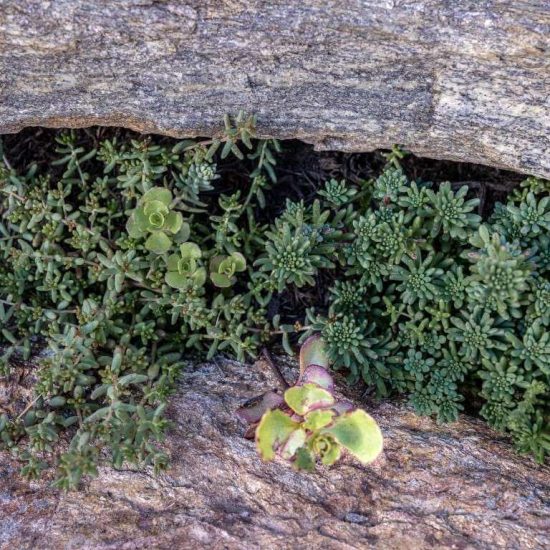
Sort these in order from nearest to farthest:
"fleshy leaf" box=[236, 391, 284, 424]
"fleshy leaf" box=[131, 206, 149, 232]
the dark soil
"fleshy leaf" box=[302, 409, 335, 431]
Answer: "fleshy leaf" box=[302, 409, 335, 431], "fleshy leaf" box=[236, 391, 284, 424], "fleshy leaf" box=[131, 206, 149, 232], the dark soil

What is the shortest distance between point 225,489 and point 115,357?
0.91 m

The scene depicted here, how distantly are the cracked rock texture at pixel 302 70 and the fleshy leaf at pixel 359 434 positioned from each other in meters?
1.59

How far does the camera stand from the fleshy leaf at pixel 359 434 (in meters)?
3.18

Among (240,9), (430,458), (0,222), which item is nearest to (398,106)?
(240,9)

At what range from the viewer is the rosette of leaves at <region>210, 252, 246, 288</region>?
3934 mm

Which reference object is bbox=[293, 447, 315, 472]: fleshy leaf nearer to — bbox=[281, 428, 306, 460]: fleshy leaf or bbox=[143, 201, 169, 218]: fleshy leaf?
bbox=[281, 428, 306, 460]: fleshy leaf

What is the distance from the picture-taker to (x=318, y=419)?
3.33 metres

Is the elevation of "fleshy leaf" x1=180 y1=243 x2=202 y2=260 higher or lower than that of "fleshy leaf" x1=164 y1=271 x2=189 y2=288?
higher

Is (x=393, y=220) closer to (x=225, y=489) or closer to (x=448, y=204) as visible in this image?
(x=448, y=204)

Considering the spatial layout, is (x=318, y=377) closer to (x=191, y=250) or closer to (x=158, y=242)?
(x=191, y=250)

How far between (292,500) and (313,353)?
0.79 m

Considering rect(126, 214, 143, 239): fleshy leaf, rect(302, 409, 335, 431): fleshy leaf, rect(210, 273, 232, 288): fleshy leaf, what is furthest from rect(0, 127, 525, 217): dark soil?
rect(302, 409, 335, 431): fleshy leaf

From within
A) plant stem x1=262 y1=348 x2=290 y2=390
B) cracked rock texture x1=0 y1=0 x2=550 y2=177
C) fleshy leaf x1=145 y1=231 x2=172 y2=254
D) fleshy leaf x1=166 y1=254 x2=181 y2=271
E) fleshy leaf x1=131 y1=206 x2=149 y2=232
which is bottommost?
plant stem x1=262 y1=348 x2=290 y2=390

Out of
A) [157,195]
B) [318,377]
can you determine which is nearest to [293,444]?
[318,377]
